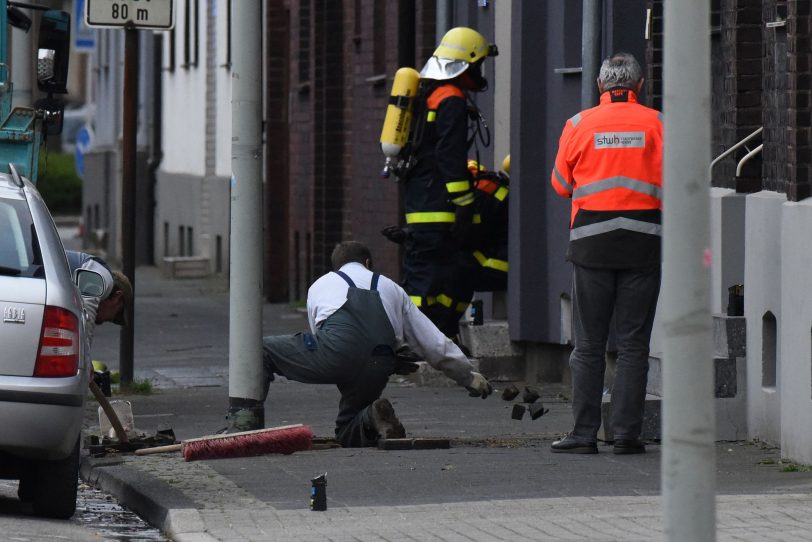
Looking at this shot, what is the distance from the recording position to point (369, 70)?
63.9 ft

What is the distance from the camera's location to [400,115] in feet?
45.7

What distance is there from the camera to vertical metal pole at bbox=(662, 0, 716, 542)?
557 cm

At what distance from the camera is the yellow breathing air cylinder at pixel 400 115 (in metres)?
Result: 13.9

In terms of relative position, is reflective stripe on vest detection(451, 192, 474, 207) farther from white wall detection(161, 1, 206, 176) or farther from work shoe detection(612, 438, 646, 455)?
white wall detection(161, 1, 206, 176)

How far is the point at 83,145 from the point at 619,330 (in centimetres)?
2207

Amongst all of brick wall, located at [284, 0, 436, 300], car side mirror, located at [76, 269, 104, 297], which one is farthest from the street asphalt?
brick wall, located at [284, 0, 436, 300]

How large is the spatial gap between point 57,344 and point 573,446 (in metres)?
2.81

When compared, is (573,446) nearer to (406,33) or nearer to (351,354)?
(351,354)

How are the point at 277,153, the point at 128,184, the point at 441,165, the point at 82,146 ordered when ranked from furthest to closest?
the point at 82,146 → the point at 277,153 → the point at 128,184 → the point at 441,165

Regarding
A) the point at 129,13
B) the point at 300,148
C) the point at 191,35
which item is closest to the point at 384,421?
the point at 129,13

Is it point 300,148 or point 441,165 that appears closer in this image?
point 441,165

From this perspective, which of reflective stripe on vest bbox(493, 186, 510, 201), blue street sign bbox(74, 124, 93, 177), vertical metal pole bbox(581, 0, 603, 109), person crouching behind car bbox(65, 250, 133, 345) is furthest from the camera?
blue street sign bbox(74, 124, 93, 177)

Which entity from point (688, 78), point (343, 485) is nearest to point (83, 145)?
point (343, 485)

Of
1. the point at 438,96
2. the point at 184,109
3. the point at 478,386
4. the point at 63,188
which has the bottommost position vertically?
the point at 478,386
